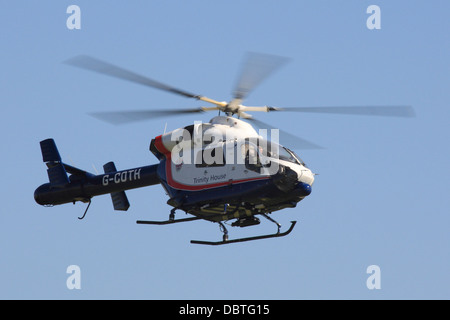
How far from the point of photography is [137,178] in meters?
21.6

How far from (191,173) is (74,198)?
3969 millimetres

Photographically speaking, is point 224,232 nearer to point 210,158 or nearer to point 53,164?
point 210,158

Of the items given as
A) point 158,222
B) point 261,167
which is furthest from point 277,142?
point 158,222

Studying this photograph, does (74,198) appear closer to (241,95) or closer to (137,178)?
(137,178)

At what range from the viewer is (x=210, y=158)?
19859 mm

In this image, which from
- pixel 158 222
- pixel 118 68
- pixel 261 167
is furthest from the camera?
pixel 158 222

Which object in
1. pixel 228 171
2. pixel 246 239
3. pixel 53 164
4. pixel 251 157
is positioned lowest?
pixel 246 239

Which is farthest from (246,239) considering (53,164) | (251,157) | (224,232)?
(53,164)

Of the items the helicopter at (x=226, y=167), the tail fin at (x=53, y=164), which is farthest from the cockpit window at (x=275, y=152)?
the tail fin at (x=53, y=164)

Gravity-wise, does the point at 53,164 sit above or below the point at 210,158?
above

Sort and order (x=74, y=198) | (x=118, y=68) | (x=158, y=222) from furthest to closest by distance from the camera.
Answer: (x=74, y=198) < (x=158, y=222) < (x=118, y=68)

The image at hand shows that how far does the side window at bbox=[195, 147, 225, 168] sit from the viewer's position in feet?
64.5

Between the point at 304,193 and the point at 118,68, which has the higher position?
the point at 118,68

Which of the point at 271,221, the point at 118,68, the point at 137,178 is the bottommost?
the point at 271,221
